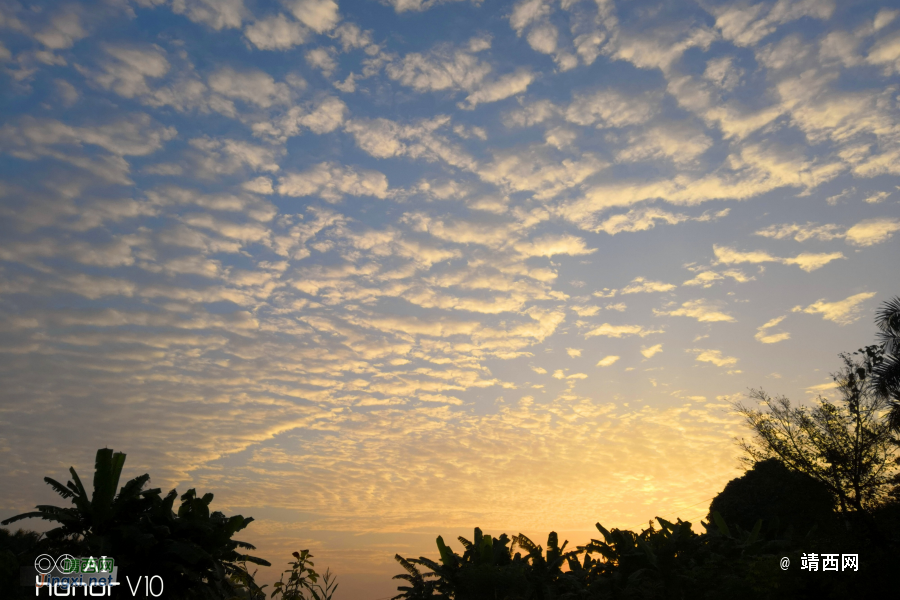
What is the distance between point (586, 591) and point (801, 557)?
700 cm

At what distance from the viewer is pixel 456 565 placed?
22922mm

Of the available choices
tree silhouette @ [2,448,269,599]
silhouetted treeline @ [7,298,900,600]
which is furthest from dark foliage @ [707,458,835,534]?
tree silhouette @ [2,448,269,599]

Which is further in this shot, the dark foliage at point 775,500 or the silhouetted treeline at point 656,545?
the dark foliage at point 775,500

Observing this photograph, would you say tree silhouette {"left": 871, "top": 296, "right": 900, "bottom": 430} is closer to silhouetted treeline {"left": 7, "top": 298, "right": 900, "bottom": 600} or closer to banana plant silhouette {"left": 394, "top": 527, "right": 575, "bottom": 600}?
silhouetted treeline {"left": 7, "top": 298, "right": 900, "bottom": 600}

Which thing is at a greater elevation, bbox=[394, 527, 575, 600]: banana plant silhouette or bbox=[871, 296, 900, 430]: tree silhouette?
bbox=[871, 296, 900, 430]: tree silhouette

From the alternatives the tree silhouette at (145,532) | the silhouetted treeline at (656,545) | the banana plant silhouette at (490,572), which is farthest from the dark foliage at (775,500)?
the tree silhouette at (145,532)

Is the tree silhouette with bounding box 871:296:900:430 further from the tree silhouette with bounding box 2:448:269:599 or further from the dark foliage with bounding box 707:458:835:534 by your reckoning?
the tree silhouette with bounding box 2:448:269:599

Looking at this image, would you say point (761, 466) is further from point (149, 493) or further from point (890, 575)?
point (149, 493)

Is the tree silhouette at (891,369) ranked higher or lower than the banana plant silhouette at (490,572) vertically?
higher

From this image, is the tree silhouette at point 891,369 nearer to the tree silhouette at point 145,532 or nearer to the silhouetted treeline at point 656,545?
the silhouetted treeline at point 656,545

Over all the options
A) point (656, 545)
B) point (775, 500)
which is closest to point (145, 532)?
point (656, 545)

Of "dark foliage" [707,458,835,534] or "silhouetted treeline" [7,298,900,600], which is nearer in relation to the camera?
"silhouetted treeline" [7,298,900,600]

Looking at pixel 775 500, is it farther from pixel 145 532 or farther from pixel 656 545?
pixel 145 532

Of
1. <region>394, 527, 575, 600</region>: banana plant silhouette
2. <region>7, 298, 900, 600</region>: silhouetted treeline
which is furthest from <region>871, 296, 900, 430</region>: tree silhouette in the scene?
<region>394, 527, 575, 600</region>: banana plant silhouette
